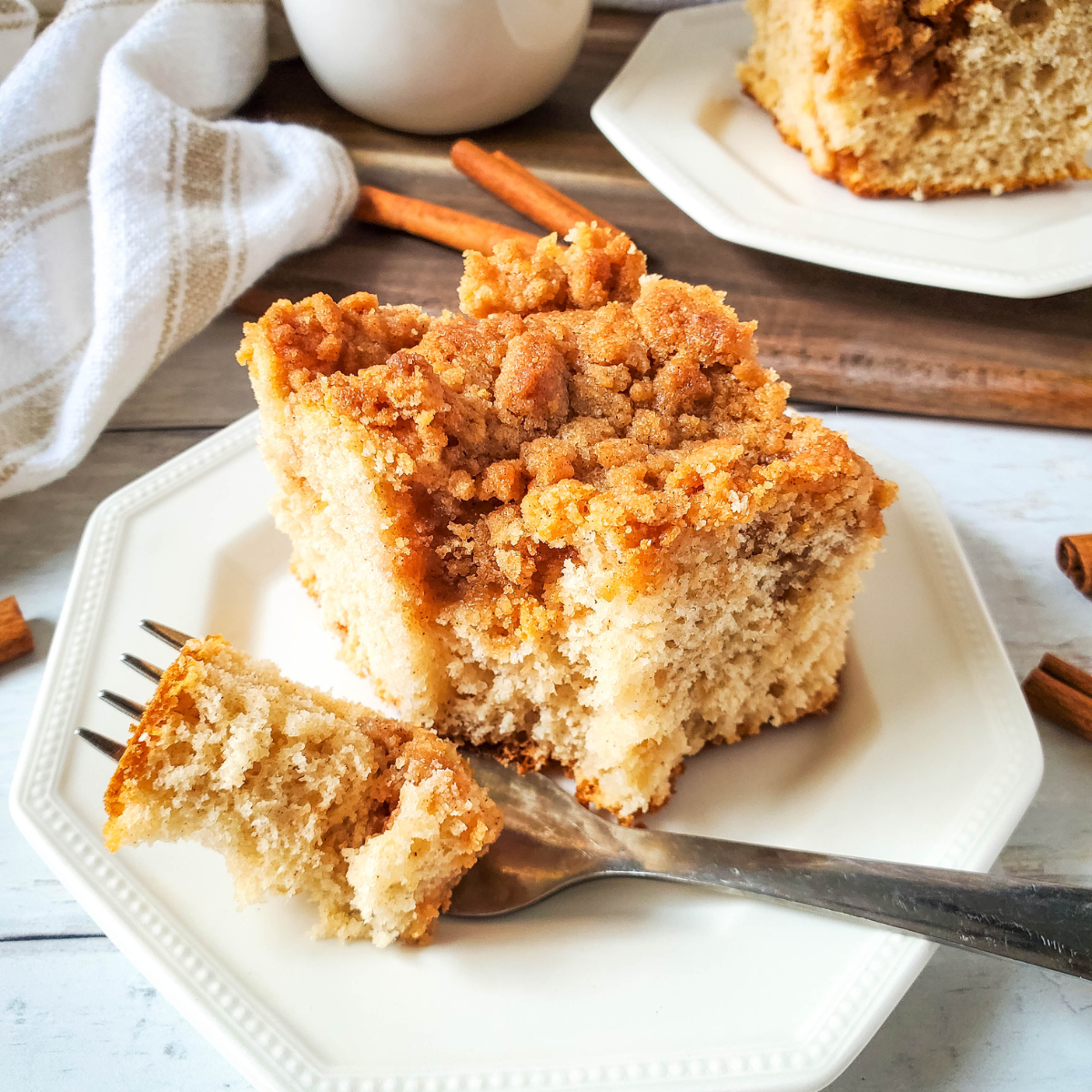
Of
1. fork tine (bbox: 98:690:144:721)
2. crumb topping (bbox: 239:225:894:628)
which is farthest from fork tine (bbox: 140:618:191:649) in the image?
crumb topping (bbox: 239:225:894:628)

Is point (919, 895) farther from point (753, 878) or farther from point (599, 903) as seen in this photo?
point (599, 903)

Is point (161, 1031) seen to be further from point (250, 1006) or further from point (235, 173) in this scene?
point (235, 173)

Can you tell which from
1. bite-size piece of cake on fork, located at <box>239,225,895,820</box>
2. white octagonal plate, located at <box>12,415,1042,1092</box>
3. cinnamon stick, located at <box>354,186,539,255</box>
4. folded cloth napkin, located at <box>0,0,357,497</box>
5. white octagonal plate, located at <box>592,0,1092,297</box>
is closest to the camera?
white octagonal plate, located at <box>12,415,1042,1092</box>

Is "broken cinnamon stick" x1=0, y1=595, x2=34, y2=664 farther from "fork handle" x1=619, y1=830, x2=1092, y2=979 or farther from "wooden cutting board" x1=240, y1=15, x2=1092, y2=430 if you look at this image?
"fork handle" x1=619, y1=830, x2=1092, y2=979

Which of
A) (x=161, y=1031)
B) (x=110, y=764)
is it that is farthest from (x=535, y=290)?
(x=161, y=1031)

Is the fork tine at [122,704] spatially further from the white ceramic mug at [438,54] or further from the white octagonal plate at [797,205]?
the white ceramic mug at [438,54]

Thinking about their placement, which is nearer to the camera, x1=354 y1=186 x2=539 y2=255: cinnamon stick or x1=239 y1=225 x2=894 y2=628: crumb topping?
x1=239 y1=225 x2=894 y2=628: crumb topping

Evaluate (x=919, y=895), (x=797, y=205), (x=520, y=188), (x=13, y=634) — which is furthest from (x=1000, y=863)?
(x=520, y=188)
